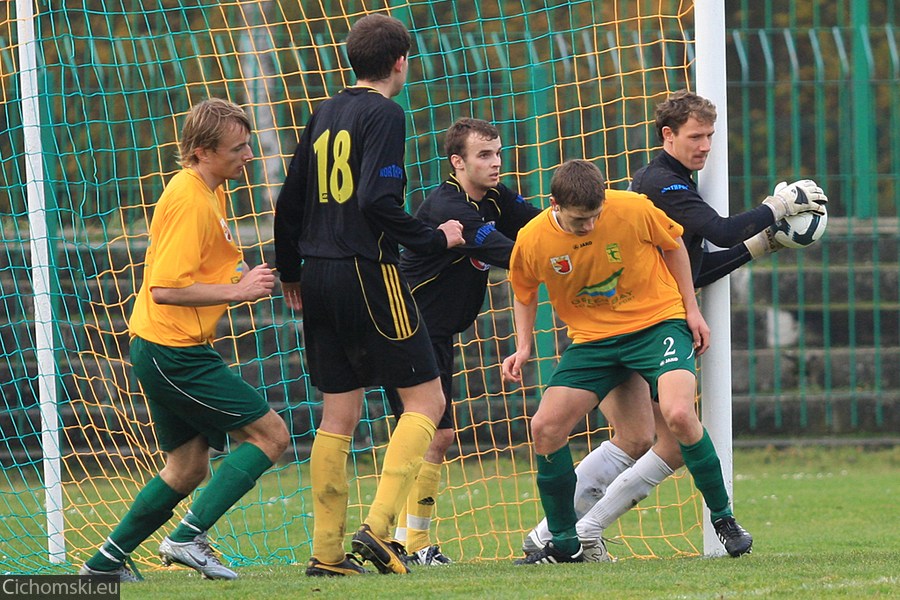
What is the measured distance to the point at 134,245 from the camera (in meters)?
9.35

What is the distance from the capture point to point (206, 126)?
15.8 feet

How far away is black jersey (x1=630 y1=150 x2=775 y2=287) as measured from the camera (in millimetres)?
5152

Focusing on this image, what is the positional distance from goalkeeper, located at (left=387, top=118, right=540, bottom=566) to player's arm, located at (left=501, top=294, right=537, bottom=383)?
244 mm

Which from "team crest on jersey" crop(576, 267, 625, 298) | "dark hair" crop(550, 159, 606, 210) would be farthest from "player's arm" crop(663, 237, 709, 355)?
"dark hair" crop(550, 159, 606, 210)

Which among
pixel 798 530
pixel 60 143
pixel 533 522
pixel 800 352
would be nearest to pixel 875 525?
pixel 798 530

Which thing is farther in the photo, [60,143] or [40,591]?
[60,143]

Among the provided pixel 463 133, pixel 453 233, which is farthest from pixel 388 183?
pixel 463 133

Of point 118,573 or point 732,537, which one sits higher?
point 118,573

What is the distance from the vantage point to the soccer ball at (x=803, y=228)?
208 inches

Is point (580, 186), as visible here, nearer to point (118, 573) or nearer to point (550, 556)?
point (550, 556)

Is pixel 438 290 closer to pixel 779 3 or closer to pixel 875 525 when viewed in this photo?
pixel 875 525

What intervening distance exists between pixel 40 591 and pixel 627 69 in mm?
6953

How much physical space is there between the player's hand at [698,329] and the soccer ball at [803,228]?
491mm

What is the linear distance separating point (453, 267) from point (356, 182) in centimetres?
111
